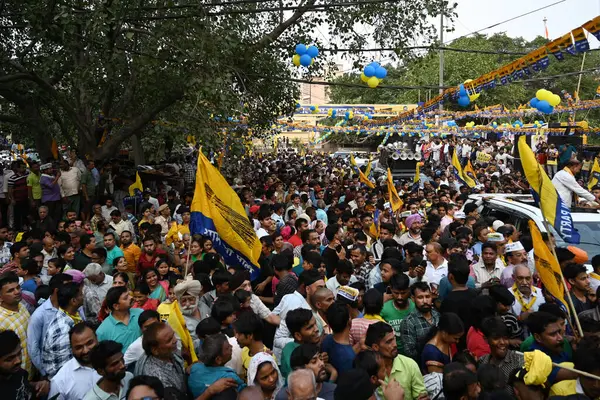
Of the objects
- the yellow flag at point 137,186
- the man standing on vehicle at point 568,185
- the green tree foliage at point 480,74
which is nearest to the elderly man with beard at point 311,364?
the man standing on vehicle at point 568,185

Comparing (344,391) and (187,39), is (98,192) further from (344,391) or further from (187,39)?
(344,391)

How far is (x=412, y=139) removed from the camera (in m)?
35.5

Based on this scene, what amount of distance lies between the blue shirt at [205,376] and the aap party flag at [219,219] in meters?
2.07

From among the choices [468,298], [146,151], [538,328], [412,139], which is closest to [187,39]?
[468,298]

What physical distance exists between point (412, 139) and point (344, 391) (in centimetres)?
3300

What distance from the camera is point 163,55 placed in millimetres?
11828

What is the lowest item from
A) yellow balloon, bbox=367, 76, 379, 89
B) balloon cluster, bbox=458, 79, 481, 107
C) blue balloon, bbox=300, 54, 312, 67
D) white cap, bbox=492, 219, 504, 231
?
white cap, bbox=492, 219, 504, 231

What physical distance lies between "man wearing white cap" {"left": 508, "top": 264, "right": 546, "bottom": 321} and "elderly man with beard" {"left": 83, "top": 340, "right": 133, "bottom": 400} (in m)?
3.40

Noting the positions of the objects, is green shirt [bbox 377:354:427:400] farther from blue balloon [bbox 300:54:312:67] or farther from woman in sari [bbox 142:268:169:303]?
blue balloon [bbox 300:54:312:67]

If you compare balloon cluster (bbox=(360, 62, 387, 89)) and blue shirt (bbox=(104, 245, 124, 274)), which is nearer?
blue shirt (bbox=(104, 245, 124, 274))

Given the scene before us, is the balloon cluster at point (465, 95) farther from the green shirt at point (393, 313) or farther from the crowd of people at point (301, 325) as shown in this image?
the green shirt at point (393, 313)

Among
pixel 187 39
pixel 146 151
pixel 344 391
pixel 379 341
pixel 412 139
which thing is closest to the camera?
pixel 344 391

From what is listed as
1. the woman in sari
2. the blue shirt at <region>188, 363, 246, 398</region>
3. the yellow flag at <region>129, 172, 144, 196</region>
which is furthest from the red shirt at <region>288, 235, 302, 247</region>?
the yellow flag at <region>129, 172, 144, 196</region>

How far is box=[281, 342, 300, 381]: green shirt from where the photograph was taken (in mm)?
4324
